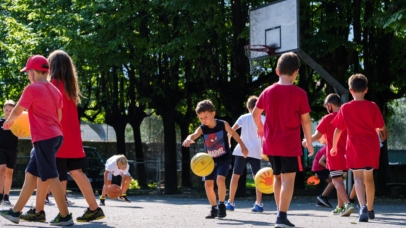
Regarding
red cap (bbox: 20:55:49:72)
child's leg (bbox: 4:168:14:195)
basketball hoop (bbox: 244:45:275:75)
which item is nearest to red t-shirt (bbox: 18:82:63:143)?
red cap (bbox: 20:55:49:72)

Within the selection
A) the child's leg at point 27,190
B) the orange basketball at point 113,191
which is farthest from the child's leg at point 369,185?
the orange basketball at point 113,191

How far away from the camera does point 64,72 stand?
9.67 m

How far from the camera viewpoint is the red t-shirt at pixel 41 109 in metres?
9.11

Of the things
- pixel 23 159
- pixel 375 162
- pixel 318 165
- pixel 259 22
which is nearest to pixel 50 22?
pixel 23 159

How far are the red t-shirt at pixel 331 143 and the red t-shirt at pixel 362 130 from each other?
1.17m

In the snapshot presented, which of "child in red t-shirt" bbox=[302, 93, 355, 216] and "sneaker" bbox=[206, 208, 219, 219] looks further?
"child in red t-shirt" bbox=[302, 93, 355, 216]

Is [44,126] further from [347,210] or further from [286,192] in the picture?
[347,210]

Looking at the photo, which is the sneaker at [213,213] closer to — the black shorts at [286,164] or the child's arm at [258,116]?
the child's arm at [258,116]

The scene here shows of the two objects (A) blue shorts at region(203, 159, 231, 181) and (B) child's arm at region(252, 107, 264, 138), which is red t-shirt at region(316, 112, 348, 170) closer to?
(A) blue shorts at region(203, 159, 231, 181)

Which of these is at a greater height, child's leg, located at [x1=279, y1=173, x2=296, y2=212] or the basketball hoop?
the basketball hoop

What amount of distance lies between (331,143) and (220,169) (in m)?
1.78

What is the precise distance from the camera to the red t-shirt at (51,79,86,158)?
9.58 m

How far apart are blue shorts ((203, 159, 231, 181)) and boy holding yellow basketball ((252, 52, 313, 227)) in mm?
2921

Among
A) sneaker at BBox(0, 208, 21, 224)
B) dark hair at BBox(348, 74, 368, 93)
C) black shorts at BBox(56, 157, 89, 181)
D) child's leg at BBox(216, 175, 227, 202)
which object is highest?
dark hair at BBox(348, 74, 368, 93)
